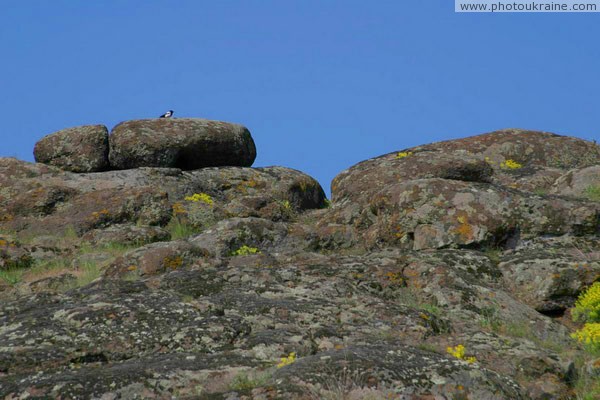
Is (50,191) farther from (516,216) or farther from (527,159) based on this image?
(527,159)

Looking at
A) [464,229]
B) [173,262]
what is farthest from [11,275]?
[464,229]

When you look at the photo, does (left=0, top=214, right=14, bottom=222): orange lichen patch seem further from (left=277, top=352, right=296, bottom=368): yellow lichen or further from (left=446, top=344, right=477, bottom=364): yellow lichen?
(left=446, top=344, right=477, bottom=364): yellow lichen

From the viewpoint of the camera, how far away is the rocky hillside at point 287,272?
10.5m

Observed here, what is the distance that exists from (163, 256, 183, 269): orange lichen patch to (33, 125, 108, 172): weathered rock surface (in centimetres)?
1115

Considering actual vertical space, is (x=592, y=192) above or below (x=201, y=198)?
above

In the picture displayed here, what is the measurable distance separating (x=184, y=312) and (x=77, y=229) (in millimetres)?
11501

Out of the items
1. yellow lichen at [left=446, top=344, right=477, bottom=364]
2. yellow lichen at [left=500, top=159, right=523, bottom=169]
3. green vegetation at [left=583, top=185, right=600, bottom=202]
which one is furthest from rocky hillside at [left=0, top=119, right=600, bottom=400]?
green vegetation at [left=583, top=185, right=600, bottom=202]

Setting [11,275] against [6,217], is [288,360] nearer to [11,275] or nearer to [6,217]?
[11,275]

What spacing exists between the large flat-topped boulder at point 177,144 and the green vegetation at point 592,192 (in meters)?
12.9

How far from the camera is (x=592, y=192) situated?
21.5 meters

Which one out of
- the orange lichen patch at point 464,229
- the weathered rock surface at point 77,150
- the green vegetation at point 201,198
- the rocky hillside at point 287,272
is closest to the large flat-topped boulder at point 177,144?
the rocky hillside at point 287,272

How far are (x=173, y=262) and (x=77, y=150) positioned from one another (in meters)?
11.8

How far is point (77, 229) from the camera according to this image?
2333cm

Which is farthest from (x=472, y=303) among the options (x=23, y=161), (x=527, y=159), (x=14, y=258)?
(x=23, y=161)
